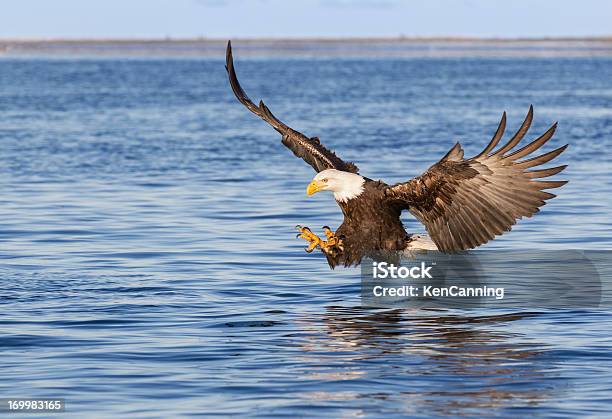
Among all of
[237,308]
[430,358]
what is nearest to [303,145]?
[237,308]

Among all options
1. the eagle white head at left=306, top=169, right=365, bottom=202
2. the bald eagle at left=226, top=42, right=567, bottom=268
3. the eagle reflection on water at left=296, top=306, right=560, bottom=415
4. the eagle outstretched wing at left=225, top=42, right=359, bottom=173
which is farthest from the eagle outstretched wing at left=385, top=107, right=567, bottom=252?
the eagle outstretched wing at left=225, top=42, right=359, bottom=173

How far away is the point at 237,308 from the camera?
1016cm

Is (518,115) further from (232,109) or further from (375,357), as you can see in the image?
(375,357)

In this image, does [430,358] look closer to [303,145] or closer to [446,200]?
[446,200]

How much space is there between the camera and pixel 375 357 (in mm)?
8570

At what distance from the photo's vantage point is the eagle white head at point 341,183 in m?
9.84

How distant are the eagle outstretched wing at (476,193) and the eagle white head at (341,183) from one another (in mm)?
238

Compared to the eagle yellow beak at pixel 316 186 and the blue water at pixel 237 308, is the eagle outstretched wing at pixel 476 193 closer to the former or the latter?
the eagle yellow beak at pixel 316 186

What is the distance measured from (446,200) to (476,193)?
22cm

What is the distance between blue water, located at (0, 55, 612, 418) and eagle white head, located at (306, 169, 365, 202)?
0.91 meters

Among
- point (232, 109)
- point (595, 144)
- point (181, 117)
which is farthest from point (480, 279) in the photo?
point (232, 109)

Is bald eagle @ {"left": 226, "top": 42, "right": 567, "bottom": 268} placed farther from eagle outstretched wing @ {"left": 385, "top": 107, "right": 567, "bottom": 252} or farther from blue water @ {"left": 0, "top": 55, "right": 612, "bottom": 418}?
blue water @ {"left": 0, "top": 55, "right": 612, "bottom": 418}

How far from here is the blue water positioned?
768 cm

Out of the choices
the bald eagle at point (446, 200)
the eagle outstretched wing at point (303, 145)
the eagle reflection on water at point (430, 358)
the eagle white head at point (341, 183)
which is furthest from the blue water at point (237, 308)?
the eagle outstretched wing at point (303, 145)
